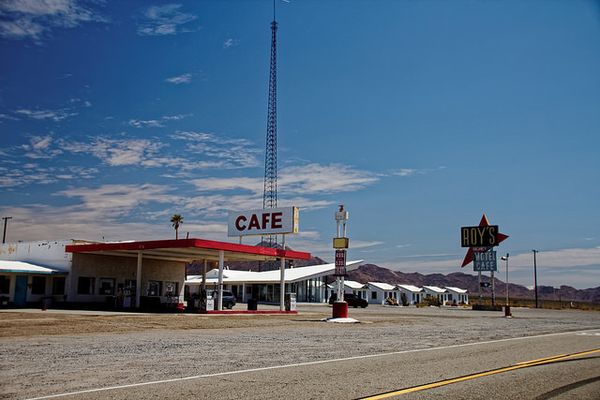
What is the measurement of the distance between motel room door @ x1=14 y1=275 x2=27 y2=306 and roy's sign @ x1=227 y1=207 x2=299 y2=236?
53.0ft

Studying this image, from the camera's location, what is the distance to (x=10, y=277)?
40156 mm

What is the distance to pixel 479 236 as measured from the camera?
66.0 metres

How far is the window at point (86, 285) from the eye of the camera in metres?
42.2

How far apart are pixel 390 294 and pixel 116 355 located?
77382mm

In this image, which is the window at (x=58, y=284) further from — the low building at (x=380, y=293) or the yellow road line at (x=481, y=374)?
the low building at (x=380, y=293)

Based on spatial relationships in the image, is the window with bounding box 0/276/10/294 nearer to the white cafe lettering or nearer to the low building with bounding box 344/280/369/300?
the white cafe lettering

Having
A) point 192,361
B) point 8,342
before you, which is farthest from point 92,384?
point 8,342

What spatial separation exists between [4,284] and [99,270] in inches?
258

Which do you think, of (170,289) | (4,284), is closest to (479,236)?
(170,289)

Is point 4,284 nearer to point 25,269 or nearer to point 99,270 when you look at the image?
point 25,269

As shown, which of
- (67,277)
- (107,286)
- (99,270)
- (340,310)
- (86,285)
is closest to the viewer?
(340,310)

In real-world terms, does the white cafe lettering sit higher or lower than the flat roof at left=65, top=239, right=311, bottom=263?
higher

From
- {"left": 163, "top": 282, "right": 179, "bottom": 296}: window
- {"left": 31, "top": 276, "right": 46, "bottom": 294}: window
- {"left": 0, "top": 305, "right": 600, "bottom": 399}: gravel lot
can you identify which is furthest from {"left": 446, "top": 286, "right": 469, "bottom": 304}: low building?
{"left": 0, "top": 305, "right": 600, "bottom": 399}: gravel lot

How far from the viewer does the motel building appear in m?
38.4
